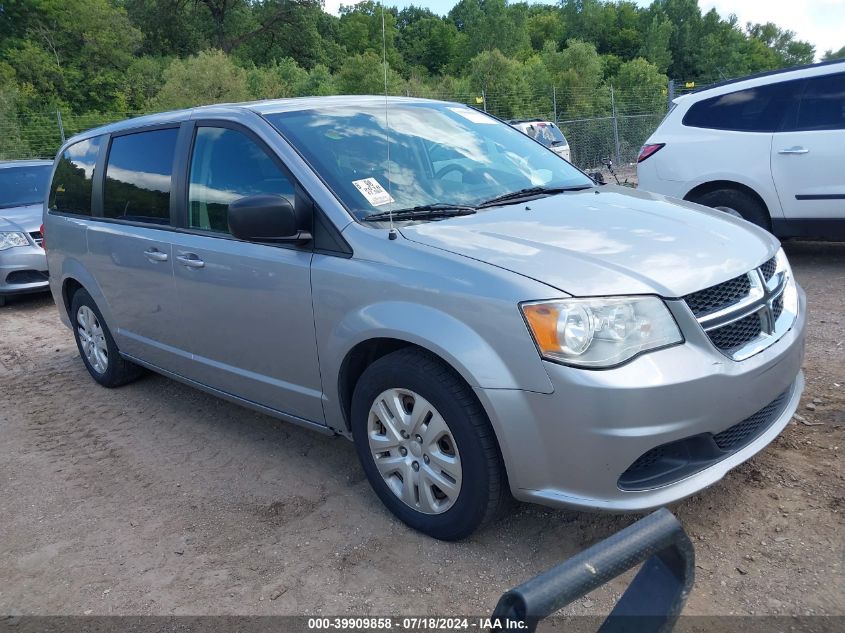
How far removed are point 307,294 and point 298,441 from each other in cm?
121

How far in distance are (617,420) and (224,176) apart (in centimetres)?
233

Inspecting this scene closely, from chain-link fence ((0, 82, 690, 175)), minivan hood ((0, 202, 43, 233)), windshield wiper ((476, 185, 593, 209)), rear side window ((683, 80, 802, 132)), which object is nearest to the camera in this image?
windshield wiper ((476, 185, 593, 209))

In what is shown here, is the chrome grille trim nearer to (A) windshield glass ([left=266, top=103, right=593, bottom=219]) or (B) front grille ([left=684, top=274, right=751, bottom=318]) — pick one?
(B) front grille ([left=684, top=274, right=751, bottom=318])

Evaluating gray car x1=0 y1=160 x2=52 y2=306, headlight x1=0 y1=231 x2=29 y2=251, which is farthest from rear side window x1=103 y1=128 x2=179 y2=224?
headlight x1=0 y1=231 x2=29 y2=251

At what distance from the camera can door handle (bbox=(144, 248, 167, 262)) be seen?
3940 millimetres

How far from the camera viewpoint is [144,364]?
4547 millimetres

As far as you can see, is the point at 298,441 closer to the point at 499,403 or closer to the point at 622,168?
the point at 499,403

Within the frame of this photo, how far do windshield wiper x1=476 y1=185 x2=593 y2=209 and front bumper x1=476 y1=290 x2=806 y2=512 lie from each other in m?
1.16

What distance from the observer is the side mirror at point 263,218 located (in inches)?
118

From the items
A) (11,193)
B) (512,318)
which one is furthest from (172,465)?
(11,193)

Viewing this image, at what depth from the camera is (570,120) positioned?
2130 cm

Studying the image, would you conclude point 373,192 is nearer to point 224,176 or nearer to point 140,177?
point 224,176

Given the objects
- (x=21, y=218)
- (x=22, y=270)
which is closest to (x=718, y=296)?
(x=22, y=270)

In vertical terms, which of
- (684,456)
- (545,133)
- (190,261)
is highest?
(190,261)
